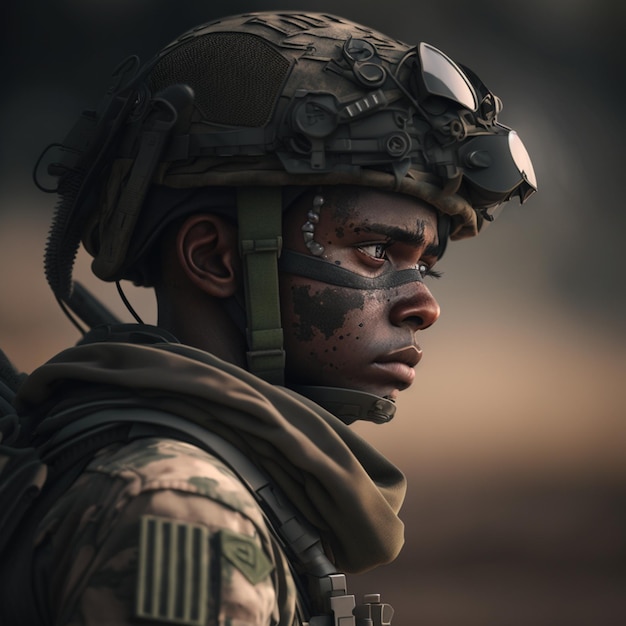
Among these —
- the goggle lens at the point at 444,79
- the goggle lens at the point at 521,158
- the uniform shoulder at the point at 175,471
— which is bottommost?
the uniform shoulder at the point at 175,471

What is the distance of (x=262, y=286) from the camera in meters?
3.16

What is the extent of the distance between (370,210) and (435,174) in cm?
20

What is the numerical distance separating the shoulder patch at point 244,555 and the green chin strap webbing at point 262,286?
65cm

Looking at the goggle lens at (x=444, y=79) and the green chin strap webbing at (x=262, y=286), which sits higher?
the goggle lens at (x=444, y=79)

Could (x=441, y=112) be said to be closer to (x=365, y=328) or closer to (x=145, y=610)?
(x=365, y=328)

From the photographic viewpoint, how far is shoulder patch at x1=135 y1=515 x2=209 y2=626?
245 cm

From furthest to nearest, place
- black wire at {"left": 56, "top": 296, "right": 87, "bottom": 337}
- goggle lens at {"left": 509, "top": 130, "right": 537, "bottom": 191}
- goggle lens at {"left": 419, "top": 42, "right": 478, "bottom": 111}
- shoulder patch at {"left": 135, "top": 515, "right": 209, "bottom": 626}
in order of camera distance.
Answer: black wire at {"left": 56, "top": 296, "right": 87, "bottom": 337}, goggle lens at {"left": 509, "top": 130, "right": 537, "bottom": 191}, goggle lens at {"left": 419, "top": 42, "right": 478, "bottom": 111}, shoulder patch at {"left": 135, "top": 515, "right": 209, "bottom": 626}

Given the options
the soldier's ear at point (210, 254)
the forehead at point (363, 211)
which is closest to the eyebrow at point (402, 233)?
the forehead at point (363, 211)

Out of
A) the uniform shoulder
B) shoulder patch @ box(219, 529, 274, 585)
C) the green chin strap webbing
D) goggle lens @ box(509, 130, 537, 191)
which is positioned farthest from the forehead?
shoulder patch @ box(219, 529, 274, 585)

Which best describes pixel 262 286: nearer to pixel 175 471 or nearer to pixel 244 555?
pixel 175 471

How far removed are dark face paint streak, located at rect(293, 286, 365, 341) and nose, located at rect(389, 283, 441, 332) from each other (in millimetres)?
91

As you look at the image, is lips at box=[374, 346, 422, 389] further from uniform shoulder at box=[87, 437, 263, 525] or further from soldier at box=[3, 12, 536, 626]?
uniform shoulder at box=[87, 437, 263, 525]

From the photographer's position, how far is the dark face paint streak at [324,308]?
3172mm

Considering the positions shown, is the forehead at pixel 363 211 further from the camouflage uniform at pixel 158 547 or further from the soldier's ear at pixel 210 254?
the camouflage uniform at pixel 158 547
